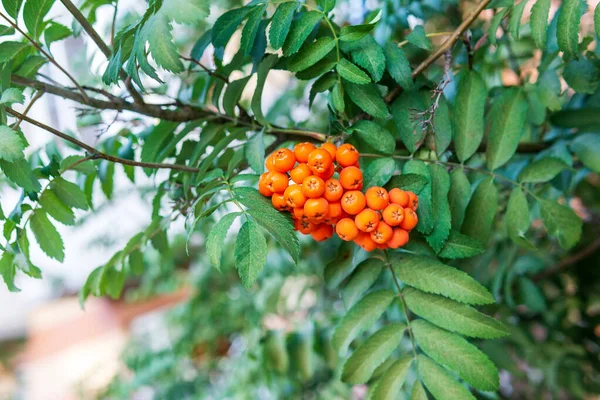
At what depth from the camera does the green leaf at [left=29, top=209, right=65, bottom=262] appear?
1.75 feet

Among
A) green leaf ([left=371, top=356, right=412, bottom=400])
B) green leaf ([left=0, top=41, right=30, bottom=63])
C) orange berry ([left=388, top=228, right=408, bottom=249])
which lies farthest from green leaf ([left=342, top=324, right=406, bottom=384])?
green leaf ([left=0, top=41, right=30, bottom=63])

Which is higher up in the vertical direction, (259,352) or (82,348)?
(259,352)

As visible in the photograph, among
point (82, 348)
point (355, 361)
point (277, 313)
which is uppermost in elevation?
point (355, 361)

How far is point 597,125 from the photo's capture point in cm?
65

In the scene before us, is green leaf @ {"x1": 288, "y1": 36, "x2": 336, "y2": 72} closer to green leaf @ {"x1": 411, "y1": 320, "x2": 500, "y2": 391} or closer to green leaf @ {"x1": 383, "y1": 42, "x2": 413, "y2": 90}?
green leaf @ {"x1": 383, "y1": 42, "x2": 413, "y2": 90}

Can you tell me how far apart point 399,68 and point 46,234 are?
408 millimetres

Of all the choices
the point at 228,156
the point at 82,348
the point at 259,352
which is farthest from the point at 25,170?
the point at 82,348

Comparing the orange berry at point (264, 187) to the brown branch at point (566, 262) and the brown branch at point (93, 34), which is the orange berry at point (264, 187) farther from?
the brown branch at point (566, 262)

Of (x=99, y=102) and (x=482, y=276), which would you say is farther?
(x=482, y=276)

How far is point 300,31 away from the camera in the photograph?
1.57 ft

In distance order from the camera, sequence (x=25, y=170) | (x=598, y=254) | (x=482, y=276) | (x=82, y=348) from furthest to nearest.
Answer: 1. (x=82, y=348)
2. (x=598, y=254)
3. (x=482, y=276)
4. (x=25, y=170)

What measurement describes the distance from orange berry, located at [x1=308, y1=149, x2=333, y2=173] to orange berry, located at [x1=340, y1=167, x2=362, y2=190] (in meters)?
0.02

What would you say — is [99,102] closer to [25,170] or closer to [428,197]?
[25,170]

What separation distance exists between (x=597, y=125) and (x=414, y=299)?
1.15 ft
